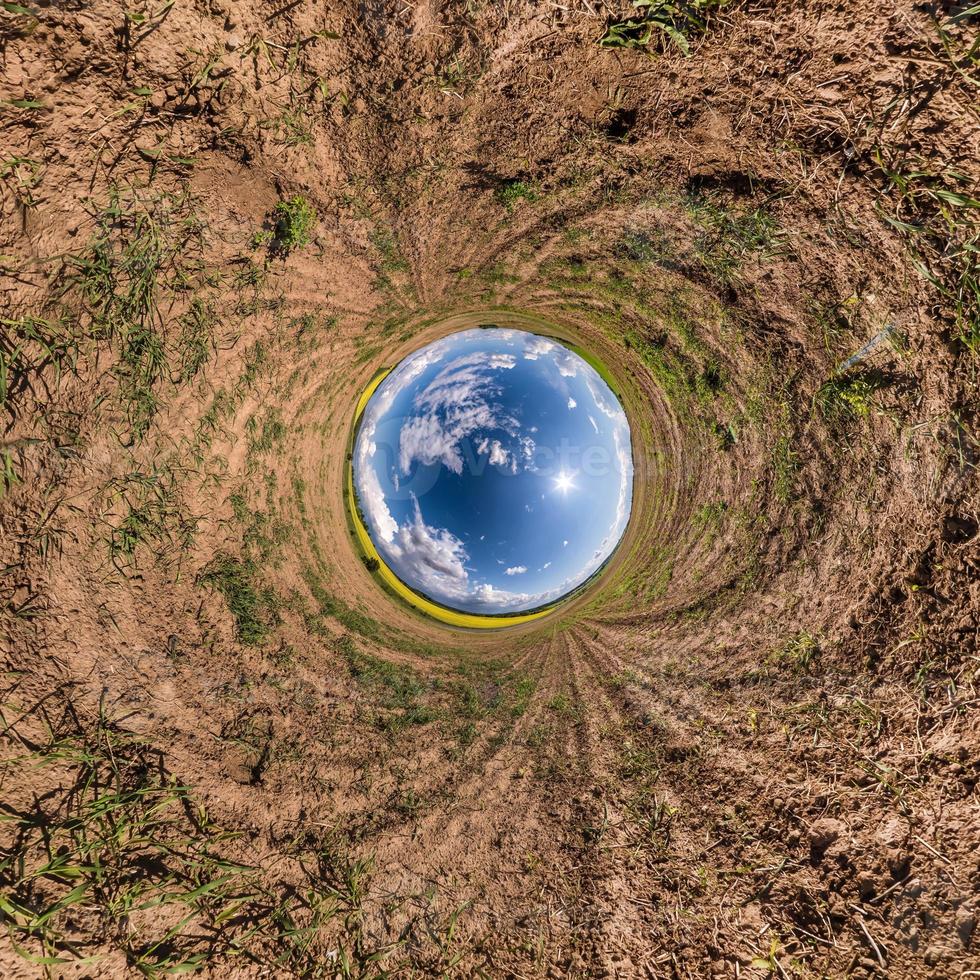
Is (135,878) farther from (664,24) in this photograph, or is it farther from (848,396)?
(664,24)

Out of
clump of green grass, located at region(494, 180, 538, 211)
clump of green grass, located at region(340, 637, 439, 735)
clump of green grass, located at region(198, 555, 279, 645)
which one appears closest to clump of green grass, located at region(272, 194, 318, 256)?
clump of green grass, located at region(494, 180, 538, 211)

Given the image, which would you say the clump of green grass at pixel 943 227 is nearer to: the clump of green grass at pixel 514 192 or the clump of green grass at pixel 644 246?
the clump of green grass at pixel 644 246

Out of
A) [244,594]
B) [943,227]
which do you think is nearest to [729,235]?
[943,227]

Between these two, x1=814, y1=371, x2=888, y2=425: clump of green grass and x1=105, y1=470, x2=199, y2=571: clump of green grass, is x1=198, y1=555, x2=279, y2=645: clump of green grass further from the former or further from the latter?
x1=814, y1=371, x2=888, y2=425: clump of green grass

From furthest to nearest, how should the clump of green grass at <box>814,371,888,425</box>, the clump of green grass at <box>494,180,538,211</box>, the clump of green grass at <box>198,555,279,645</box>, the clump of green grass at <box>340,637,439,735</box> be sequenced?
the clump of green grass at <box>340,637,439,735</box>
the clump of green grass at <box>198,555,279,645</box>
the clump of green grass at <box>494,180,538,211</box>
the clump of green grass at <box>814,371,888,425</box>

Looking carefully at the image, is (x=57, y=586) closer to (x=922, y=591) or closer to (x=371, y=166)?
(x=371, y=166)

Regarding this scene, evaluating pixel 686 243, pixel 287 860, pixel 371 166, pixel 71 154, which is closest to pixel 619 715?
pixel 287 860
